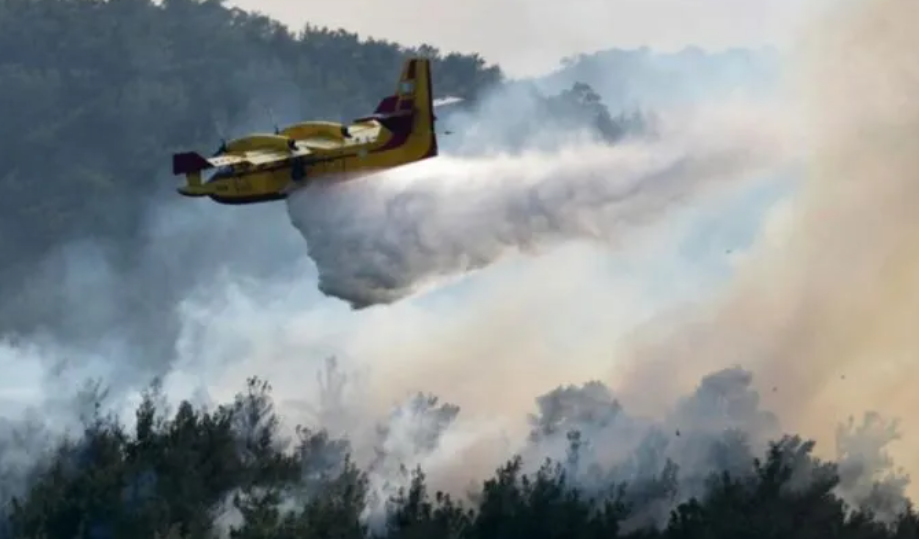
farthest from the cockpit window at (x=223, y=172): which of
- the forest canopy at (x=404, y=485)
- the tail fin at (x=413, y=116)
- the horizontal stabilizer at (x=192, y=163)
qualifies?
the forest canopy at (x=404, y=485)

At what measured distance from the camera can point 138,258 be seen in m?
127

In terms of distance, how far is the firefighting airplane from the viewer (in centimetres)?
7500

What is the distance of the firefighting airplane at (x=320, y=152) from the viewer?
75.0 meters

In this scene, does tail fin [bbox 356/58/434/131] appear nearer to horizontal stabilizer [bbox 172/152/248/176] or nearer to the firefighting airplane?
the firefighting airplane

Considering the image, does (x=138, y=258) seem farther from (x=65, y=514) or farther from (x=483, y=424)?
(x=65, y=514)

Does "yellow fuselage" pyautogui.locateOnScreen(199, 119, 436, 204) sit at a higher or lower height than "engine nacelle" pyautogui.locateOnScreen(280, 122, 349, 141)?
lower

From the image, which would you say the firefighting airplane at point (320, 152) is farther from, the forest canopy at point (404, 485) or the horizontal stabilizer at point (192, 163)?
the forest canopy at point (404, 485)

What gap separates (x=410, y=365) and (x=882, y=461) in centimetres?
1418

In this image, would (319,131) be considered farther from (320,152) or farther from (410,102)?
(410,102)

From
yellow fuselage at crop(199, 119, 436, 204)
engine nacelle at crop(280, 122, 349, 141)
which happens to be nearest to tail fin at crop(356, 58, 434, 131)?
yellow fuselage at crop(199, 119, 436, 204)

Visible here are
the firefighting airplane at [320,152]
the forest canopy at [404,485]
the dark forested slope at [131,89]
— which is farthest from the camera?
the dark forested slope at [131,89]

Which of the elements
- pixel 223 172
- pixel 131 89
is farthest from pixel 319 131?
pixel 131 89

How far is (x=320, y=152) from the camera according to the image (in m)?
75.9

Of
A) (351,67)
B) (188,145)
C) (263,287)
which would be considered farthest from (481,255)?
(351,67)
